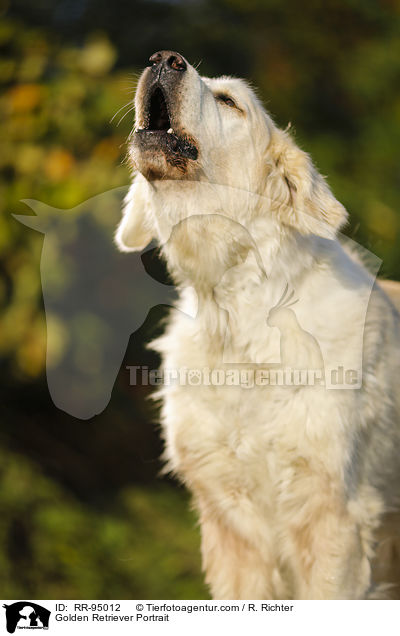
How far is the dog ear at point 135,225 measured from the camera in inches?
53.6

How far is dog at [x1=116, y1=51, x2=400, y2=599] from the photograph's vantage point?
1.20 meters

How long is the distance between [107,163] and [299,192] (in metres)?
0.64

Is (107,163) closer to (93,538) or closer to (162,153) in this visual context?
(162,153)

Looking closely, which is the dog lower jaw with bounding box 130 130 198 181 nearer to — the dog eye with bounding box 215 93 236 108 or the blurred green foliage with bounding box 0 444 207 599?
the dog eye with bounding box 215 93 236 108

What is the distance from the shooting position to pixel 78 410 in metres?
1.49

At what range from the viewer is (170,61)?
43.0 inches

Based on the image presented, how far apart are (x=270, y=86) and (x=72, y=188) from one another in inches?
24.4

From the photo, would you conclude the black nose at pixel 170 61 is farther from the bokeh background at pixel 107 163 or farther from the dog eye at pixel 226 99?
the bokeh background at pixel 107 163

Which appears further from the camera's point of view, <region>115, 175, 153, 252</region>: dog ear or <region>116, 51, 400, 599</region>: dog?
<region>115, 175, 153, 252</region>: dog ear

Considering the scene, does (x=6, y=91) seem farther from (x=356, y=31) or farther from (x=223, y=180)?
(x=356, y=31)

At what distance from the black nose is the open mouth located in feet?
0.14

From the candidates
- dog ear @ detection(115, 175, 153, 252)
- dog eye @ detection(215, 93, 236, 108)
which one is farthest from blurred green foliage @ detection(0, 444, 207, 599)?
dog eye @ detection(215, 93, 236, 108)
